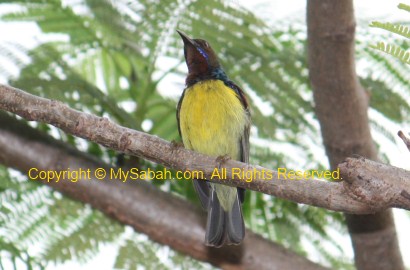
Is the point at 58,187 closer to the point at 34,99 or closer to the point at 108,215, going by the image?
the point at 108,215

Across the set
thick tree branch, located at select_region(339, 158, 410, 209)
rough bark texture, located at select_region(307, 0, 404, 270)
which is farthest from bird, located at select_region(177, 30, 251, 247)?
thick tree branch, located at select_region(339, 158, 410, 209)

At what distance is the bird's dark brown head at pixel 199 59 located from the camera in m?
4.42

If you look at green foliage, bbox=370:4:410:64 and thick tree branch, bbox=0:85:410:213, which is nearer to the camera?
green foliage, bbox=370:4:410:64

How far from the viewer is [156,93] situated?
15.4 ft

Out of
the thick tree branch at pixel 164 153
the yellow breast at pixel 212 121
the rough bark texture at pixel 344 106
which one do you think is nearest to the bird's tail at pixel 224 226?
the yellow breast at pixel 212 121

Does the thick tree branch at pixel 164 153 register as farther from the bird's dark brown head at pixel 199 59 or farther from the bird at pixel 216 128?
the bird's dark brown head at pixel 199 59

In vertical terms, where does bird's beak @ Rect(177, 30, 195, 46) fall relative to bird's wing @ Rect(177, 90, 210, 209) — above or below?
above

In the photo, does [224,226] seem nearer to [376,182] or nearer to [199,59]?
[199,59]

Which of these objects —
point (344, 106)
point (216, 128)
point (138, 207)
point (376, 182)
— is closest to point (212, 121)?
point (216, 128)

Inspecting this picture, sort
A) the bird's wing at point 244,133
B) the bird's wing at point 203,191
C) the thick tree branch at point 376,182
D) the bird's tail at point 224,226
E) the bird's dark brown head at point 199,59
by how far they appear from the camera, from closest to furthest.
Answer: the thick tree branch at point 376,182 < the bird's tail at point 224,226 < the bird's wing at point 203,191 < the bird's wing at point 244,133 < the bird's dark brown head at point 199,59

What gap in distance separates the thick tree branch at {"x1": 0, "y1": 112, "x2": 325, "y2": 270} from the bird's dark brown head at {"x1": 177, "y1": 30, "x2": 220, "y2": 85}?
76cm

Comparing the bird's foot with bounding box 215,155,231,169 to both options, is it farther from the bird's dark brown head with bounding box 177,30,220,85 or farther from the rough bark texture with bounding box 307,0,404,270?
the bird's dark brown head with bounding box 177,30,220,85

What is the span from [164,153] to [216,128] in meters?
1.10

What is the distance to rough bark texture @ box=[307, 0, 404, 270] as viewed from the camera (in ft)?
13.0
